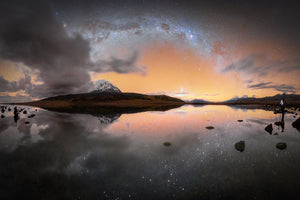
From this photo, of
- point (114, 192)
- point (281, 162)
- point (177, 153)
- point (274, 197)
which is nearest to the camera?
point (274, 197)

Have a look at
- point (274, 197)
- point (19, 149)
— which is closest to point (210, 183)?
point (274, 197)

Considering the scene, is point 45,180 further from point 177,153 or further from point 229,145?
point 229,145

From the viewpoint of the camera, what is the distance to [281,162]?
884 cm

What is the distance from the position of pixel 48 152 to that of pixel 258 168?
51.3 feet

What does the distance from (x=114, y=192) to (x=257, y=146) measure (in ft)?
42.9

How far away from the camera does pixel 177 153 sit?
10.6 m

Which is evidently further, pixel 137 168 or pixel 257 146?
pixel 257 146

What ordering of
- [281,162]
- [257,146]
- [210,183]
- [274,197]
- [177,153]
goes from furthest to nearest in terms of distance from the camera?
[257,146], [177,153], [281,162], [210,183], [274,197]

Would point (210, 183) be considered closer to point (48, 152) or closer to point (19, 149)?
point (48, 152)

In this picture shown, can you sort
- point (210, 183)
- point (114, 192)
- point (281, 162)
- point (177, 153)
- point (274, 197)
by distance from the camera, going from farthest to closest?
1. point (177, 153)
2. point (281, 162)
3. point (210, 183)
4. point (114, 192)
5. point (274, 197)

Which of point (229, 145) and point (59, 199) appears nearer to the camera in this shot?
point (59, 199)

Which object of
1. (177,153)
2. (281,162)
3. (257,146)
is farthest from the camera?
(257,146)

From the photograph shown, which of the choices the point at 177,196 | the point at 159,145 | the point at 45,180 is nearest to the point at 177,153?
the point at 159,145

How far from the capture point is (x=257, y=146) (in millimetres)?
11891
